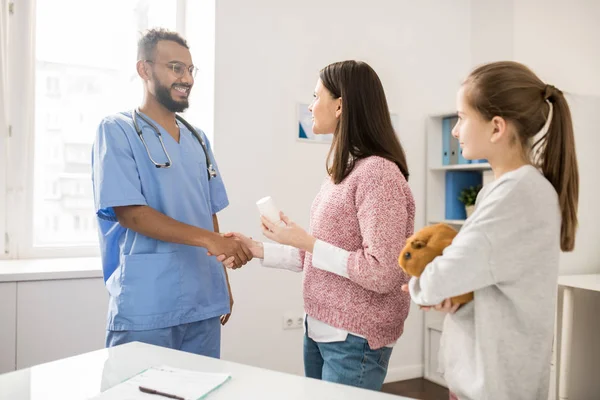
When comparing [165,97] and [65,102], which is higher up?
[65,102]

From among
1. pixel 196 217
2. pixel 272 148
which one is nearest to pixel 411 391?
pixel 272 148

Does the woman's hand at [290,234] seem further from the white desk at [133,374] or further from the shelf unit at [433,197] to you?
the shelf unit at [433,197]

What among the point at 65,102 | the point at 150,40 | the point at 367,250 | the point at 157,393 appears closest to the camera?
the point at 157,393

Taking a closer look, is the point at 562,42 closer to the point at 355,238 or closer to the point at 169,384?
the point at 355,238

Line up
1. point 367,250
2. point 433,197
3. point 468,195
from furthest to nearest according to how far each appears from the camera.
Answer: point 433,197, point 468,195, point 367,250

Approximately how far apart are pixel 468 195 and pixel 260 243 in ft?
6.44

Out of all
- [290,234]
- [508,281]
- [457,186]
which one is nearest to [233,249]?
[290,234]

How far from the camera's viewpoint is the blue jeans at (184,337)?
1.55 m

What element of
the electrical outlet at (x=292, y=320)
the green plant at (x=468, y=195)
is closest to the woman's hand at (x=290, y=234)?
the electrical outlet at (x=292, y=320)

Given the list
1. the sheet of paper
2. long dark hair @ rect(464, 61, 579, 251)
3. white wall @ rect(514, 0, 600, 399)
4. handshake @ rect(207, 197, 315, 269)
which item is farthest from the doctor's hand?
white wall @ rect(514, 0, 600, 399)

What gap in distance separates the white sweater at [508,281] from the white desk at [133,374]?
212mm

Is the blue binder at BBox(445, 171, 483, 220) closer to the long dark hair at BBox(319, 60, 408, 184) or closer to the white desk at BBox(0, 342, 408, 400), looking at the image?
the long dark hair at BBox(319, 60, 408, 184)

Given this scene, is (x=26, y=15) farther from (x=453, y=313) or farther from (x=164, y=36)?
(x=453, y=313)

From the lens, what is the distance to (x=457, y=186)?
334 cm
